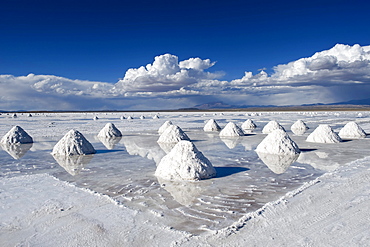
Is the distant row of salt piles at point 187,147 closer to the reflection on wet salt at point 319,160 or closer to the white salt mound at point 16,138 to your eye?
the white salt mound at point 16,138

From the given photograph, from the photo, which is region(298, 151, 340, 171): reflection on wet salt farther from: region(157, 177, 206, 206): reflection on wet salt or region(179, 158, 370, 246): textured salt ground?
region(157, 177, 206, 206): reflection on wet salt

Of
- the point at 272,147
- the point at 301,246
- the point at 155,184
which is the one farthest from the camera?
the point at 272,147

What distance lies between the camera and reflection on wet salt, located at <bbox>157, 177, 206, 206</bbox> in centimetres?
562

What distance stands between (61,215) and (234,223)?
2770 mm

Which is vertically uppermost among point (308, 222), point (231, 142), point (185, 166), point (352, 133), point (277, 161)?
point (185, 166)

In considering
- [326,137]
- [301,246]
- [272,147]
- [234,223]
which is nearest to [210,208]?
[234,223]

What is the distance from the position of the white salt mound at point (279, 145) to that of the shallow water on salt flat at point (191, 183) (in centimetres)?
45

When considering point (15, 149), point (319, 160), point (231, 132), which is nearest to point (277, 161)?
point (319, 160)

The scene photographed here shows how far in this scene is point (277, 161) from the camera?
941 centimetres

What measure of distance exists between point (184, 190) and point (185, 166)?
38.6 inches

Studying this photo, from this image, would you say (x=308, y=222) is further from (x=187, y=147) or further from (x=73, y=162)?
(x=73, y=162)

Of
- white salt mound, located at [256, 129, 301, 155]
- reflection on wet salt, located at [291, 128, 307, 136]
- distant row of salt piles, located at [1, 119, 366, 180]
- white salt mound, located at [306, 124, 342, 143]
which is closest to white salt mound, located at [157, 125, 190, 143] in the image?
distant row of salt piles, located at [1, 119, 366, 180]

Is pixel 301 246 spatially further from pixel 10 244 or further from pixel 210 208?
pixel 10 244

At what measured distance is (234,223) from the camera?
14.5 feet
